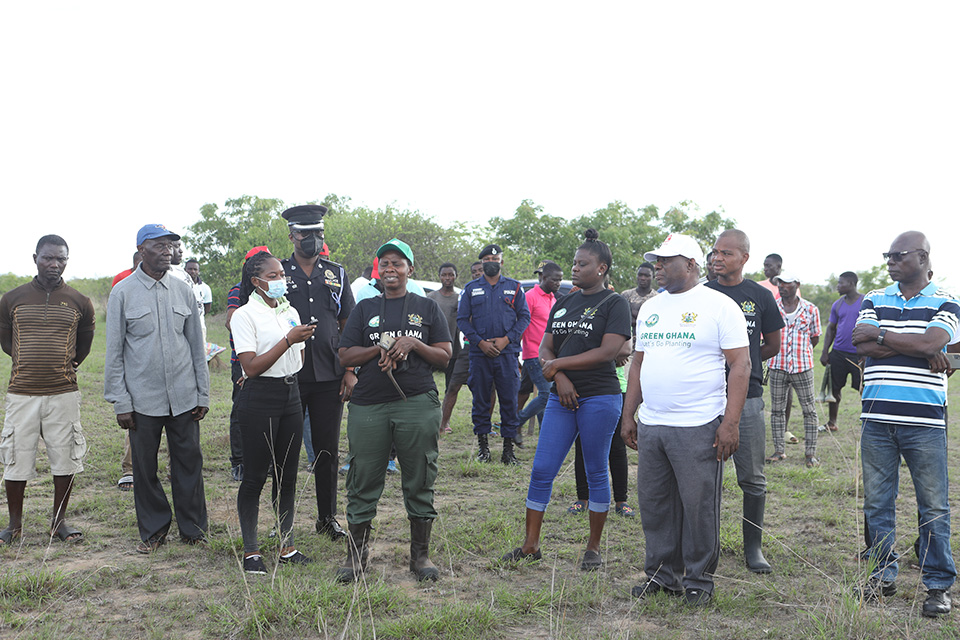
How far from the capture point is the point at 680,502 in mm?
4301

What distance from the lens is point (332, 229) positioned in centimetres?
3083

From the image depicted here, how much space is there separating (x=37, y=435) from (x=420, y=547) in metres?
2.92

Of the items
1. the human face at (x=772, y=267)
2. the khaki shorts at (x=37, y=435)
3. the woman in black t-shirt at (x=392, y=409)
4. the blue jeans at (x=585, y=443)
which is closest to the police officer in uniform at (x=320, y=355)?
the woman in black t-shirt at (x=392, y=409)

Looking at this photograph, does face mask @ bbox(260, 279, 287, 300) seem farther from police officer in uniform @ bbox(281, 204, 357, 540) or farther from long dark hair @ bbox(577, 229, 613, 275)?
long dark hair @ bbox(577, 229, 613, 275)

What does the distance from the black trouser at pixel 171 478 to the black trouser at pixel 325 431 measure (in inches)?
30.3

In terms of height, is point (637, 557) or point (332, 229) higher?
point (332, 229)

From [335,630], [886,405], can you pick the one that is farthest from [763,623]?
[335,630]

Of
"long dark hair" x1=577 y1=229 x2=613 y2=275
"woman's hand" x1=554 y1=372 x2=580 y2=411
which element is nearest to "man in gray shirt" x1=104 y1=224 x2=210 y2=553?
"woman's hand" x1=554 y1=372 x2=580 y2=411

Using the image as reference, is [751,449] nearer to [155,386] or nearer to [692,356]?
[692,356]

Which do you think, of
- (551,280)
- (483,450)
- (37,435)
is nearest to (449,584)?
(37,435)

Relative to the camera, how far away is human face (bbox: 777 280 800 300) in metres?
8.55

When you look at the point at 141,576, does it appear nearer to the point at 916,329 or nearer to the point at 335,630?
the point at 335,630

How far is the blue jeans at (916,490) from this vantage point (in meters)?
4.12

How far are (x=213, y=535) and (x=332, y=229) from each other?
26.5 meters
